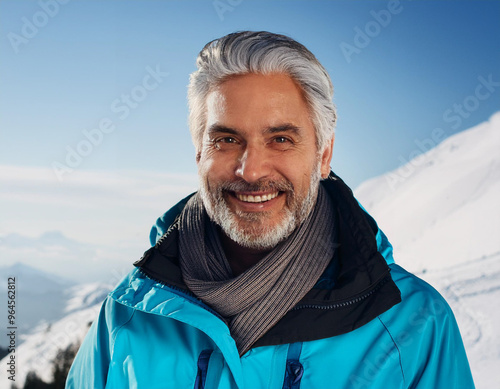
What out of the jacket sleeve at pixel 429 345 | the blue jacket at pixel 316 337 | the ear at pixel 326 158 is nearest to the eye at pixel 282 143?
the ear at pixel 326 158

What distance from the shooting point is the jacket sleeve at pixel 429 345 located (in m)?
1.68

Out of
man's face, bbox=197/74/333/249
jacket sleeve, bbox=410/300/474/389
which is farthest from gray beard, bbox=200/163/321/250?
jacket sleeve, bbox=410/300/474/389

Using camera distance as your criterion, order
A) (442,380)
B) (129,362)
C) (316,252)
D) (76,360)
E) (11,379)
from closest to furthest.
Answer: (442,380) < (129,362) < (316,252) < (76,360) < (11,379)

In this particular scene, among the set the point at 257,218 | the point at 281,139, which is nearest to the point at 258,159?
the point at 281,139

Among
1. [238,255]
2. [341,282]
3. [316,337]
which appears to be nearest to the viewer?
[316,337]

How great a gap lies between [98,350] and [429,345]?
1273mm

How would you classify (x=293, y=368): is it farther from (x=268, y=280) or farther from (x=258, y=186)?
(x=258, y=186)

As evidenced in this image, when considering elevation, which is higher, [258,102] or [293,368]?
[258,102]

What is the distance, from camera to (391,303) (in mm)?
1727

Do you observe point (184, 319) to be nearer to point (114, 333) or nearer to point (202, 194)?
point (114, 333)

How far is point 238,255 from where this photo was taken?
2.16 m

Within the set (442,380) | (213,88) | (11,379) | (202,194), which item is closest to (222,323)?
(202,194)

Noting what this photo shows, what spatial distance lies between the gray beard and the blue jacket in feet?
0.67

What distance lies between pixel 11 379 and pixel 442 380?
2762 millimetres
